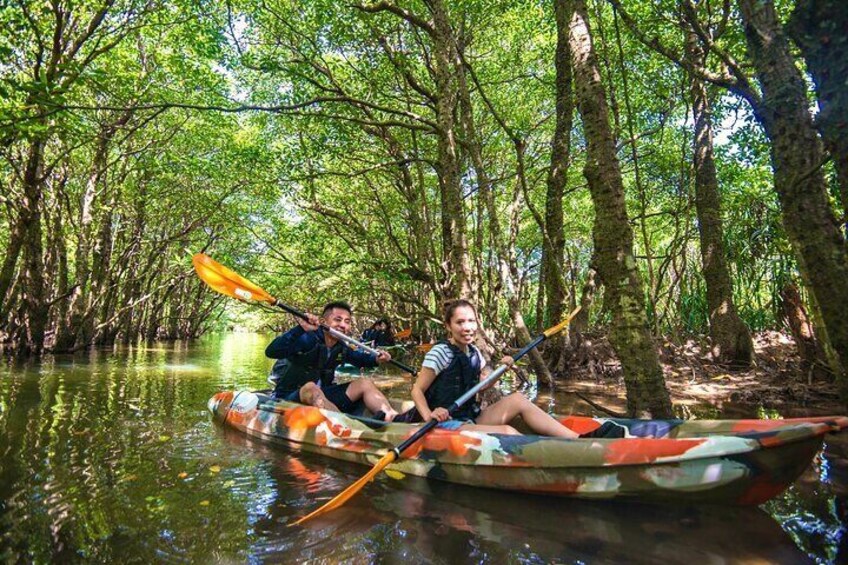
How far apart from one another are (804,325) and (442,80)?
18.9 ft

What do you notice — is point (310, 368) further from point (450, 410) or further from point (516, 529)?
point (516, 529)

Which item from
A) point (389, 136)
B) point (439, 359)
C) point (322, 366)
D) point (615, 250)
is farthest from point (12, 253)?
point (615, 250)

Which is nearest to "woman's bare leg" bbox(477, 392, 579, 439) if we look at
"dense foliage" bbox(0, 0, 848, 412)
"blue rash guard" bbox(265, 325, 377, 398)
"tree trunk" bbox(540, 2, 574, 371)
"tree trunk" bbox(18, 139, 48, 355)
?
"dense foliage" bbox(0, 0, 848, 412)

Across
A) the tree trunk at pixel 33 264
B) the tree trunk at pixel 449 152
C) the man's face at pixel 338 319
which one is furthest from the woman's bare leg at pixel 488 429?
the tree trunk at pixel 33 264

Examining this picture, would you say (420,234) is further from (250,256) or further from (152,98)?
(250,256)

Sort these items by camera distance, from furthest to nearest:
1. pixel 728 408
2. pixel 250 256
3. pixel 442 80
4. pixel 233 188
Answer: pixel 250 256 → pixel 233 188 → pixel 442 80 → pixel 728 408

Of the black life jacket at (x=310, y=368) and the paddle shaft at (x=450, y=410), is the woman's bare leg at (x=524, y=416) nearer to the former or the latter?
the paddle shaft at (x=450, y=410)

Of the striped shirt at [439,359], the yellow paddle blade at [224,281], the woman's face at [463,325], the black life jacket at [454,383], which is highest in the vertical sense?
the yellow paddle blade at [224,281]

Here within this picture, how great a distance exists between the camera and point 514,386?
384 inches

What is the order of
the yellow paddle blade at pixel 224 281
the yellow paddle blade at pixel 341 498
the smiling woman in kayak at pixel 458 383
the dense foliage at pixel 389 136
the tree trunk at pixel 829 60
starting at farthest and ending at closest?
the dense foliage at pixel 389 136 → the yellow paddle blade at pixel 224 281 → the smiling woman in kayak at pixel 458 383 → the yellow paddle blade at pixel 341 498 → the tree trunk at pixel 829 60

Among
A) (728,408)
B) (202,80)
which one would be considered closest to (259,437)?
(728,408)

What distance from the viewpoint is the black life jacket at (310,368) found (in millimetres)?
5695

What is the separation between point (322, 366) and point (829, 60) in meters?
4.93

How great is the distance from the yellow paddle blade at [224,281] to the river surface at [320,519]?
1847 mm
